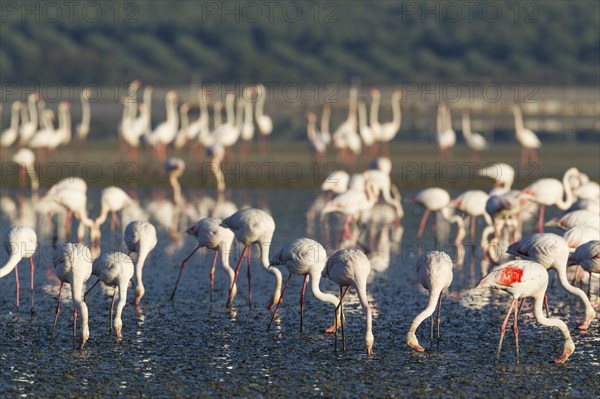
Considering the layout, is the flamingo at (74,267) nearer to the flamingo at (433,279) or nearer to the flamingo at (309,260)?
the flamingo at (309,260)

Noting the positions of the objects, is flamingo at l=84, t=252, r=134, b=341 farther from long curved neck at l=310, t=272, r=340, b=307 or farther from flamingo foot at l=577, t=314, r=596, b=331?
Result: flamingo foot at l=577, t=314, r=596, b=331

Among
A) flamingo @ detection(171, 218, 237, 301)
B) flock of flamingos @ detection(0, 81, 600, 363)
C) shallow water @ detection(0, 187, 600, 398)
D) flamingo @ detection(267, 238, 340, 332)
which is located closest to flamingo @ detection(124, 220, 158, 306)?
flock of flamingos @ detection(0, 81, 600, 363)

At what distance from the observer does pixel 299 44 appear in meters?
92.1

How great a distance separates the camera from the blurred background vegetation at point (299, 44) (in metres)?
77.4

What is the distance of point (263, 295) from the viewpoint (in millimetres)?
12477

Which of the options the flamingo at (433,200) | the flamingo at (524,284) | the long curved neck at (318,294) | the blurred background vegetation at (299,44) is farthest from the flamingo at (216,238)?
the blurred background vegetation at (299,44)

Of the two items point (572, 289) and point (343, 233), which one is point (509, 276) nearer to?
point (572, 289)

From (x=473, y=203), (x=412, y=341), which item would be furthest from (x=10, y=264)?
(x=473, y=203)

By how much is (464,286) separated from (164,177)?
11.9 metres

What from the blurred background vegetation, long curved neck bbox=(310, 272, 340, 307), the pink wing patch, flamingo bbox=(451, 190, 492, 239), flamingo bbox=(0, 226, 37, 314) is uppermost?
the blurred background vegetation

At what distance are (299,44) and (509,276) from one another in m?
83.5

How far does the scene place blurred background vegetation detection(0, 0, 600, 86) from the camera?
7738cm

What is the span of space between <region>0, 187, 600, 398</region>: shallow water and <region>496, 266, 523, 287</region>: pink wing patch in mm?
684

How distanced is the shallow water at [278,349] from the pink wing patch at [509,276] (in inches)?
26.9
